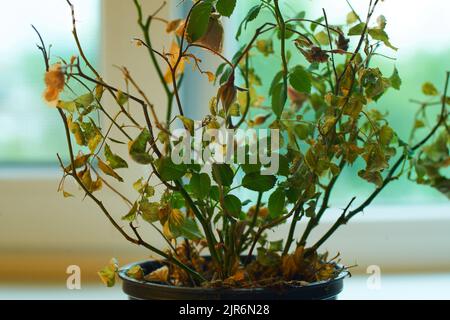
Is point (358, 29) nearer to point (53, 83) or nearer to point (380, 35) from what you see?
point (380, 35)

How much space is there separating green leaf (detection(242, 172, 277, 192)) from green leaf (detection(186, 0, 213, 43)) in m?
0.14

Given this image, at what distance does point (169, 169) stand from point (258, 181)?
0.29 feet

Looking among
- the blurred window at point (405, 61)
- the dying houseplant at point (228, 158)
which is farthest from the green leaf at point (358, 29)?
the blurred window at point (405, 61)

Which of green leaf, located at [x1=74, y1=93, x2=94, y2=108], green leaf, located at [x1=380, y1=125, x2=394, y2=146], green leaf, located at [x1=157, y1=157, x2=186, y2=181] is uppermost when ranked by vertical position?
green leaf, located at [x1=74, y1=93, x2=94, y2=108]

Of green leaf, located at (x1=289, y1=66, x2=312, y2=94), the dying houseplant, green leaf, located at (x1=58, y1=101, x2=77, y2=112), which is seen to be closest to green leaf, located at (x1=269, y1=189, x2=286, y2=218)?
the dying houseplant

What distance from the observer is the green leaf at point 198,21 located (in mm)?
557

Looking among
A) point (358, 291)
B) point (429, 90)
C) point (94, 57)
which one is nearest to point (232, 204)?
point (429, 90)

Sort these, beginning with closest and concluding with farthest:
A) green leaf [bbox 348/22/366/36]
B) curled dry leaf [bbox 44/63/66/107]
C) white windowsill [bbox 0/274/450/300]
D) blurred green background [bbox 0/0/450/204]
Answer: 1. curled dry leaf [bbox 44/63/66/107]
2. green leaf [bbox 348/22/366/36]
3. white windowsill [bbox 0/274/450/300]
4. blurred green background [bbox 0/0/450/204]

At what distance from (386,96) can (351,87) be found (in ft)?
1.81

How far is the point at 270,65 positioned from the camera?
1.10 metres

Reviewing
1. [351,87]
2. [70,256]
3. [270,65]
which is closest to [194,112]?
[270,65]

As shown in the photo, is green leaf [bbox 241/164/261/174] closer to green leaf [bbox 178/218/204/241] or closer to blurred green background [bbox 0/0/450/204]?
green leaf [bbox 178/218/204/241]

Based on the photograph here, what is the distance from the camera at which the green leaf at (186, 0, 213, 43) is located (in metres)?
0.56

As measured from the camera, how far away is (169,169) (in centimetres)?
56
